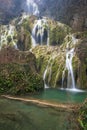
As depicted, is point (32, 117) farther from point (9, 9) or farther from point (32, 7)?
point (32, 7)

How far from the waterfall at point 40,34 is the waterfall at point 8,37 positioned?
271 centimetres

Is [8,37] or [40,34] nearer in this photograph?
[8,37]

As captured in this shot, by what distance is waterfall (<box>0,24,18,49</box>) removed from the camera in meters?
41.0

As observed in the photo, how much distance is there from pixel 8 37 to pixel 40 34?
442cm

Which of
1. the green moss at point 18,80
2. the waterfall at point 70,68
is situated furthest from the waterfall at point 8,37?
the green moss at point 18,80

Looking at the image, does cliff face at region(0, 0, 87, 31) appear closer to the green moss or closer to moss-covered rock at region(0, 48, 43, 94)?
moss-covered rock at region(0, 48, 43, 94)

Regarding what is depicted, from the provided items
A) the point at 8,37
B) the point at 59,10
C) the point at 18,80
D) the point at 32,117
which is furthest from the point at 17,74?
the point at 59,10

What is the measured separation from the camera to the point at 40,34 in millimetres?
42250

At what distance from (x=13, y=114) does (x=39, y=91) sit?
11157 millimetres

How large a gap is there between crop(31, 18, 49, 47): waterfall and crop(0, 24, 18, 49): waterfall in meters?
2.71

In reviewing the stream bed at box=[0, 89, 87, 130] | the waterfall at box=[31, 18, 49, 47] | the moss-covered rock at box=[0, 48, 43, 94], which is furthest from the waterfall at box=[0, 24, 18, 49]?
the stream bed at box=[0, 89, 87, 130]

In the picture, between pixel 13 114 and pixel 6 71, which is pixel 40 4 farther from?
pixel 13 114

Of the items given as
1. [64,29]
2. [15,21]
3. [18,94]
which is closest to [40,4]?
[15,21]

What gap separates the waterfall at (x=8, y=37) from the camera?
135 ft
